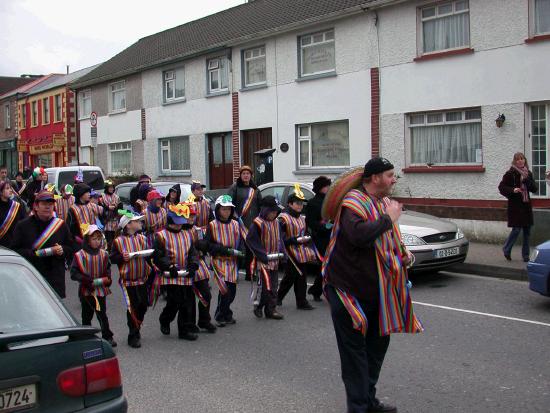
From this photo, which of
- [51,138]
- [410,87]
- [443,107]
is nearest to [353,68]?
[410,87]

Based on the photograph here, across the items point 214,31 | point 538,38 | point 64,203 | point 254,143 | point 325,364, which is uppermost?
point 214,31

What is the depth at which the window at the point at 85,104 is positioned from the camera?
102 feet

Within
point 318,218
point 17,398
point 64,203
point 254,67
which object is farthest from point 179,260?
point 254,67

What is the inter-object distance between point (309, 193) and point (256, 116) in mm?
10049

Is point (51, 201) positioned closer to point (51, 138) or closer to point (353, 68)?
point (353, 68)

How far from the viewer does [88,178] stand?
1855 centimetres

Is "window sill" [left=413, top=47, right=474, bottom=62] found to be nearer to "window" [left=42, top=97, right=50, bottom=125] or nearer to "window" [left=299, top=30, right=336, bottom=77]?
"window" [left=299, top=30, right=336, bottom=77]

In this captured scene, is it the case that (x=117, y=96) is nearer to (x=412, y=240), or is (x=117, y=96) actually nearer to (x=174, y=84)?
(x=174, y=84)

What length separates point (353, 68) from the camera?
59.1 ft

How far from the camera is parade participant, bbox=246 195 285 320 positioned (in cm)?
816

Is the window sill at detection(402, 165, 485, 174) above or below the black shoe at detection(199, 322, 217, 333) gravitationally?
above

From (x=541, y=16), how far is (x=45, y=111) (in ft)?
100

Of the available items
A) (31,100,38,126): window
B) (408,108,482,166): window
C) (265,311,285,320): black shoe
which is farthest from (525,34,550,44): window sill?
(31,100,38,126): window

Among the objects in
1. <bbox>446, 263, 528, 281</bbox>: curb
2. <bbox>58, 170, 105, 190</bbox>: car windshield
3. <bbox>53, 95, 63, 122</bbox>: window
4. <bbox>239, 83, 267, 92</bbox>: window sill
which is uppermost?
<bbox>53, 95, 63, 122</bbox>: window
